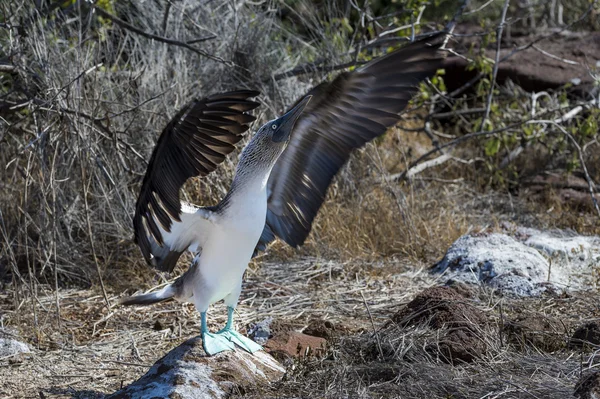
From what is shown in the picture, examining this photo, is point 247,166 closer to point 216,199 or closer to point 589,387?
point 589,387

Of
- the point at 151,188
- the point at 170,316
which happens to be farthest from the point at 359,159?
the point at 151,188

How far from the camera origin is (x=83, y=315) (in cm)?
524

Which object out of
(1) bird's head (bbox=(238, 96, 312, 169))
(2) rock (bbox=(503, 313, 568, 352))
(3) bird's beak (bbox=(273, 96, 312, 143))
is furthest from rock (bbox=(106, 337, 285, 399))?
(2) rock (bbox=(503, 313, 568, 352))

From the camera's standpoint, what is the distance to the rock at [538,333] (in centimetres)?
417

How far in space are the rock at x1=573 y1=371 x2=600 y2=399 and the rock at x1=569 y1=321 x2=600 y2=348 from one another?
2.22 ft

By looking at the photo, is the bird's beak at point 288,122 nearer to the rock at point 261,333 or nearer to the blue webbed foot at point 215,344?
the blue webbed foot at point 215,344

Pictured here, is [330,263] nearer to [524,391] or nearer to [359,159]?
[359,159]

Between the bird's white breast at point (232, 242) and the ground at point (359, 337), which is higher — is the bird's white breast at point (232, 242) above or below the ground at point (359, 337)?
above

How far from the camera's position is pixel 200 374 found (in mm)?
3689

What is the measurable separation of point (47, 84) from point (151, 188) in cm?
210

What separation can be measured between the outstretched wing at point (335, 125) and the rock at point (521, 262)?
1438 mm

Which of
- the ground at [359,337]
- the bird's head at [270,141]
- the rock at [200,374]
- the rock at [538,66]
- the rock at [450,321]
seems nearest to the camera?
the rock at [200,374]

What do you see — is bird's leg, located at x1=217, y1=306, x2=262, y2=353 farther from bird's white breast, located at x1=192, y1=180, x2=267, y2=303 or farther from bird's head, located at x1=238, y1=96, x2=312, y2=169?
bird's head, located at x1=238, y1=96, x2=312, y2=169

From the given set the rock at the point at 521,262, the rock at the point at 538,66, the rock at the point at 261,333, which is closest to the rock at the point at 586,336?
the rock at the point at 521,262
